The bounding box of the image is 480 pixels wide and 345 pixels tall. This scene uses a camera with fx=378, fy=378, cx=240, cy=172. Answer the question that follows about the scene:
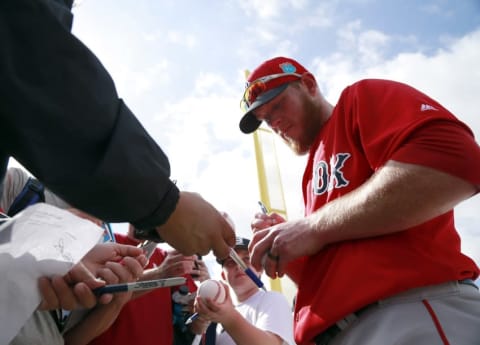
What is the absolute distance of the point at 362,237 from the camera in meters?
1.09

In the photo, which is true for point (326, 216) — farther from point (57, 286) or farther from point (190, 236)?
point (57, 286)

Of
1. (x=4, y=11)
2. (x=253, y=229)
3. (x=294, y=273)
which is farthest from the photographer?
(x=253, y=229)

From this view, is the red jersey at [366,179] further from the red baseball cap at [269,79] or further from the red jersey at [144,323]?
the red jersey at [144,323]

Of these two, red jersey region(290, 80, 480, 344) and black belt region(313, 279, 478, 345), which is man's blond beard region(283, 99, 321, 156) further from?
black belt region(313, 279, 478, 345)

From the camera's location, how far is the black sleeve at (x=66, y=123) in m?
0.72

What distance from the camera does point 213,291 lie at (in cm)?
177

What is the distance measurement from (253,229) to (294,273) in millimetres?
250

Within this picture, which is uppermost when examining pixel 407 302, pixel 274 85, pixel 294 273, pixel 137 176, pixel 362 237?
pixel 274 85

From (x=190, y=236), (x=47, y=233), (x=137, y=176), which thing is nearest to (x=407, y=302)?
(x=190, y=236)
